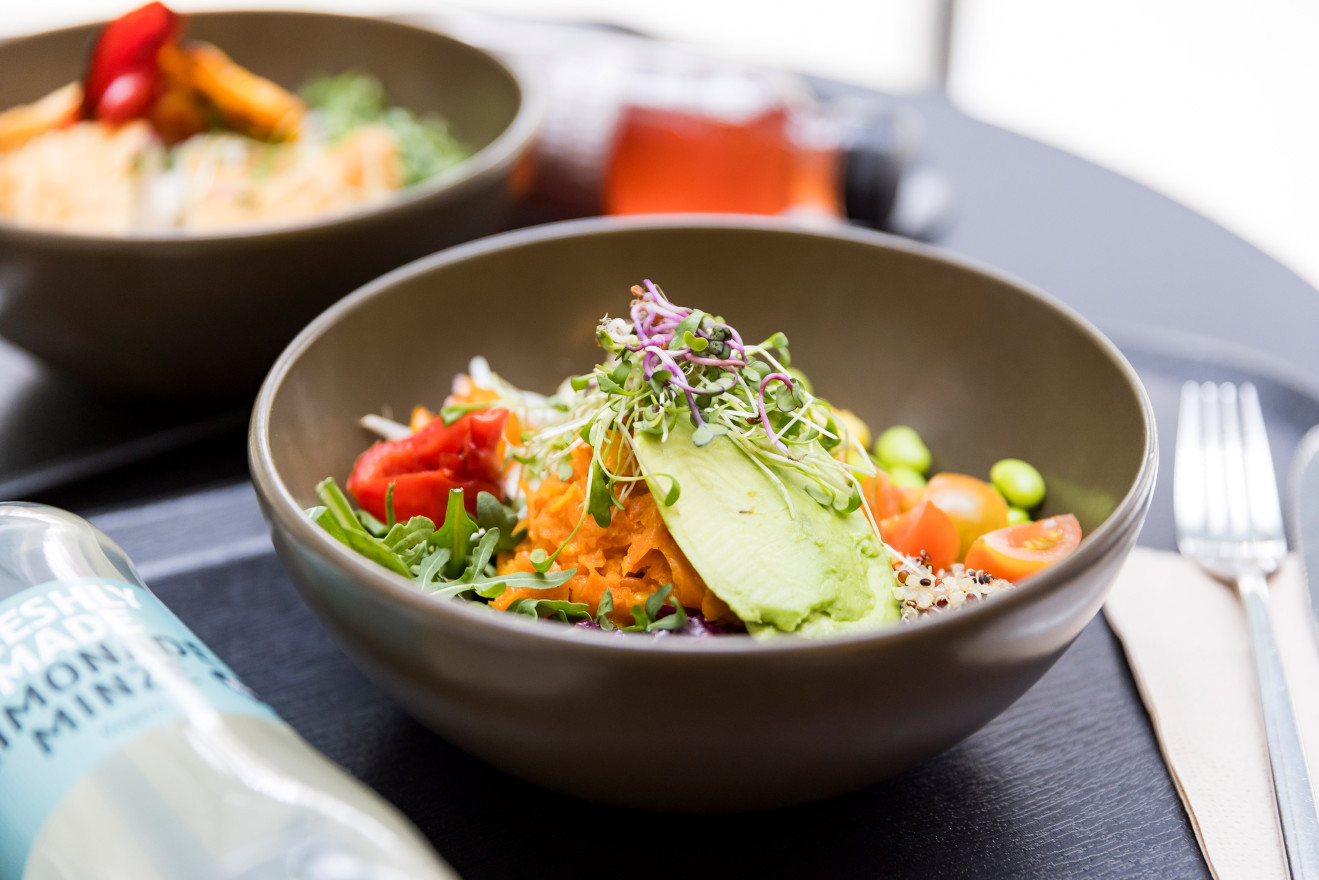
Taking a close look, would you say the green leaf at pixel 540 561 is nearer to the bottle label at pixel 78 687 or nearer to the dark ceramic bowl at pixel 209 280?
the bottle label at pixel 78 687

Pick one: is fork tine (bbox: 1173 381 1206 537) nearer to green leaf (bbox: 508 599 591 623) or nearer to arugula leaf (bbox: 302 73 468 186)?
green leaf (bbox: 508 599 591 623)

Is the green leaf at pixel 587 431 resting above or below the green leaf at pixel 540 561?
above

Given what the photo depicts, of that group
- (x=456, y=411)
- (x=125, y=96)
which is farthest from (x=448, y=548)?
(x=125, y=96)

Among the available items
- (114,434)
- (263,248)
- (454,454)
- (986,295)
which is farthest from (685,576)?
(114,434)

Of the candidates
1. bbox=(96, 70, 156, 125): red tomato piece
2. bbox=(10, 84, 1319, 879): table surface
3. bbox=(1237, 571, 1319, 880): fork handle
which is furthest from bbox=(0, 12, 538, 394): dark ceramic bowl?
bbox=(1237, 571, 1319, 880): fork handle

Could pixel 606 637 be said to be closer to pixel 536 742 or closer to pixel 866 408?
pixel 536 742

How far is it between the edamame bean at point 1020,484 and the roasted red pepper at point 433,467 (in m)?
0.67

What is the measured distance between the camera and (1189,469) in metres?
1.58

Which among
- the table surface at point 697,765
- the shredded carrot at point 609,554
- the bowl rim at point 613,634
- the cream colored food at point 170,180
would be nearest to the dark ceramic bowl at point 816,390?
the bowl rim at point 613,634

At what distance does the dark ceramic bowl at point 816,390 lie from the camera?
2.79 feet

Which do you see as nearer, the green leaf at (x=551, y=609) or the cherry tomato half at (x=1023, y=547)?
the green leaf at (x=551, y=609)

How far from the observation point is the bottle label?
85 centimetres

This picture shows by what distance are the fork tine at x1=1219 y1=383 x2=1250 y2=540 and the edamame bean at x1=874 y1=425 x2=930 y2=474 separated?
0.43m

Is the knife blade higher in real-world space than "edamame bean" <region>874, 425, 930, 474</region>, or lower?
higher
